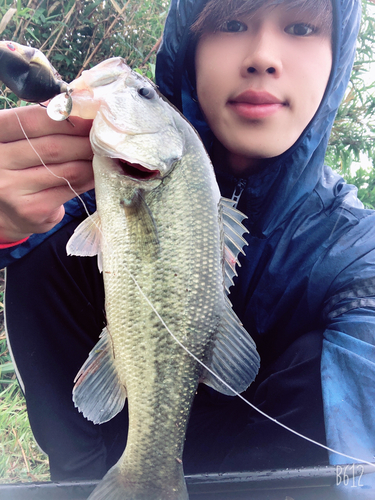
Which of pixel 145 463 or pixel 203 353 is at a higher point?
pixel 203 353

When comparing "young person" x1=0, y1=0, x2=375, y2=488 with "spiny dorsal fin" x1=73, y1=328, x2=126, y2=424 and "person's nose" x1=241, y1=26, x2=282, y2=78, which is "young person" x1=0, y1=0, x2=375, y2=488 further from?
"spiny dorsal fin" x1=73, y1=328, x2=126, y2=424

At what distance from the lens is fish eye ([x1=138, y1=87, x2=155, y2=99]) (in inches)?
31.8

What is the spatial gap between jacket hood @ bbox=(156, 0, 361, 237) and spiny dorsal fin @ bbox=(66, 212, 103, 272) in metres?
0.65

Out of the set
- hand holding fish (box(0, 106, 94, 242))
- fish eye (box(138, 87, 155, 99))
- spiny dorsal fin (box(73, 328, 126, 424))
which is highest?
fish eye (box(138, 87, 155, 99))

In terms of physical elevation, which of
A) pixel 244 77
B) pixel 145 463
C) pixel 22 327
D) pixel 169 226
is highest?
pixel 244 77

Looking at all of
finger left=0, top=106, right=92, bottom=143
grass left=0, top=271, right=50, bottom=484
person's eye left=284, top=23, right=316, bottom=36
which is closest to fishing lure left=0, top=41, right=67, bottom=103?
finger left=0, top=106, right=92, bottom=143

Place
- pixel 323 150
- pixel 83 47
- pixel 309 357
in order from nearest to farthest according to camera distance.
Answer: pixel 309 357 < pixel 323 150 < pixel 83 47

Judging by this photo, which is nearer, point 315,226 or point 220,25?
point 220,25

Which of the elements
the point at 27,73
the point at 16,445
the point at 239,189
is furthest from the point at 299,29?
the point at 16,445

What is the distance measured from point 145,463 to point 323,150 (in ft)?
3.98

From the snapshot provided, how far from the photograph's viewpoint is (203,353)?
0.84 m

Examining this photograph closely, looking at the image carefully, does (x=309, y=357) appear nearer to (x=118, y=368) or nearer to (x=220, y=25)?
(x=118, y=368)

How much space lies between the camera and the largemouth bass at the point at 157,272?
79 centimetres

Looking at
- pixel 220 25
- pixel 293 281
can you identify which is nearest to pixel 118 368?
pixel 293 281
